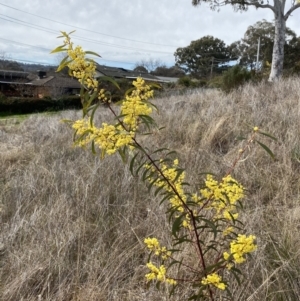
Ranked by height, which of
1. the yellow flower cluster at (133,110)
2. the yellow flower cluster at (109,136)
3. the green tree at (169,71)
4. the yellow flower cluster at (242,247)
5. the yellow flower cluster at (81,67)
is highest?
the green tree at (169,71)

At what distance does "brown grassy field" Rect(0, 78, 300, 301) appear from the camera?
159 centimetres

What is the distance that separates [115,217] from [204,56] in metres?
43.6

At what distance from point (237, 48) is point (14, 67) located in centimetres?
2678

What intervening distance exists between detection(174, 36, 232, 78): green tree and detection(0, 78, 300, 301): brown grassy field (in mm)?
40784

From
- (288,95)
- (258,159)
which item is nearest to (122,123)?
(258,159)

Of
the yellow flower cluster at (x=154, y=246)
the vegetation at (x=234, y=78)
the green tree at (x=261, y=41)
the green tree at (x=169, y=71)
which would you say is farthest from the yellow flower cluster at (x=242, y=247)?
the green tree at (x=169, y=71)

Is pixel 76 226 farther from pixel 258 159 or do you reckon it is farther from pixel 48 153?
pixel 48 153

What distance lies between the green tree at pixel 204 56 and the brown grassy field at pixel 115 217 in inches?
1606

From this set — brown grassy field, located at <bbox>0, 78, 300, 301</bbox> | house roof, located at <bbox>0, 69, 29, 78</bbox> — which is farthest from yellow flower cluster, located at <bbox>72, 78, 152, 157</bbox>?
house roof, located at <bbox>0, 69, 29, 78</bbox>

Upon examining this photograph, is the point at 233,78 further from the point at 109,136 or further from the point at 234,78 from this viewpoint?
the point at 109,136

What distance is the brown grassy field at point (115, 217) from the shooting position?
62.5 inches

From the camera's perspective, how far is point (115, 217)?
2293 millimetres

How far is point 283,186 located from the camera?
2.49 metres

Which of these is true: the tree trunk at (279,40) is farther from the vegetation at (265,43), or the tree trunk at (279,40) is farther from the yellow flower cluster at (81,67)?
the vegetation at (265,43)
